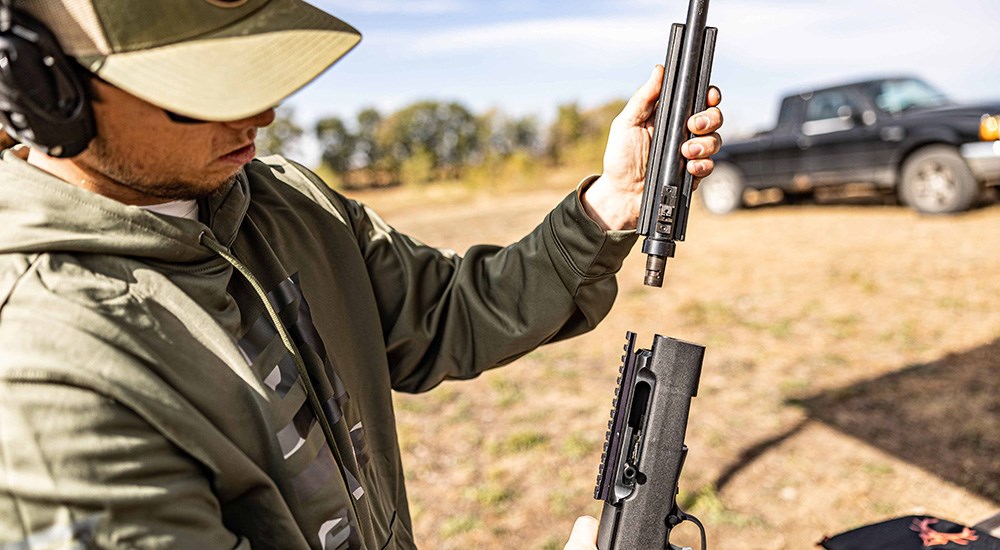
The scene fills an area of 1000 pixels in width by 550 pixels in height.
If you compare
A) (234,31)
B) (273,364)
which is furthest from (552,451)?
(234,31)

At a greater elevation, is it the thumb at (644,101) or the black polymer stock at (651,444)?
the thumb at (644,101)

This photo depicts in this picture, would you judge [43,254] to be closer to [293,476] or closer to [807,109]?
[293,476]

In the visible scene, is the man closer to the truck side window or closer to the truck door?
the truck door

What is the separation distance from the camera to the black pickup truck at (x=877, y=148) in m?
8.61

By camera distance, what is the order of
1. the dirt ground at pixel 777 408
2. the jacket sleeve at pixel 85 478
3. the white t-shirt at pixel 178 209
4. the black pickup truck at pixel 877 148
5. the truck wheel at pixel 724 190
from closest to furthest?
the jacket sleeve at pixel 85 478 → the white t-shirt at pixel 178 209 → the dirt ground at pixel 777 408 → the black pickup truck at pixel 877 148 → the truck wheel at pixel 724 190

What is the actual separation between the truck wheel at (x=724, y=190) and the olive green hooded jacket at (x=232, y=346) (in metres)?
10.1

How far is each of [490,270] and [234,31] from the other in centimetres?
86

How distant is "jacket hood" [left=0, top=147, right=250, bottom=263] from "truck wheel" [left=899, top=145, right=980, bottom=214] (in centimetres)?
944

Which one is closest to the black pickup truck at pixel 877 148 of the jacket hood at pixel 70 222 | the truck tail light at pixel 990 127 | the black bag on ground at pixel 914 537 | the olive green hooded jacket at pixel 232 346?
the truck tail light at pixel 990 127

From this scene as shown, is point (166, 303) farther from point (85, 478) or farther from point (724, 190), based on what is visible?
point (724, 190)

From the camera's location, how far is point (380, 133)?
96.6ft

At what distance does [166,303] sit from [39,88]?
356mm

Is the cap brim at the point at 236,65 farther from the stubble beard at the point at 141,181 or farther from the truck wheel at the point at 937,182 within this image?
the truck wheel at the point at 937,182

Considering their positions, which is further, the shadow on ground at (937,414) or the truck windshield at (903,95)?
the truck windshield at (903,95)
